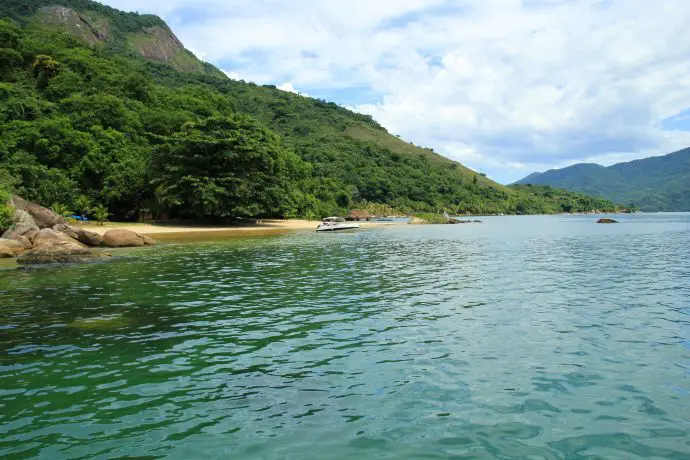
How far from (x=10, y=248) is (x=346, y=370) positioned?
34.4 meters

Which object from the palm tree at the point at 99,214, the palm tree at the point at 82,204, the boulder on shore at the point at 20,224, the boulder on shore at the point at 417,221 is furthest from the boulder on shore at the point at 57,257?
the boulder on shore at the point at 417,221

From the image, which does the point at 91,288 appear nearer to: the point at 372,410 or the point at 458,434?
the point at 372,410

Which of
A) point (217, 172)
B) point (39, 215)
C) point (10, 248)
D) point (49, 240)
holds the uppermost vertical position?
point (217, 172)

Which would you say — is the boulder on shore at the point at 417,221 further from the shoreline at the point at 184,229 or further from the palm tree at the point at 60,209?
the palm tree at the point at 60,209

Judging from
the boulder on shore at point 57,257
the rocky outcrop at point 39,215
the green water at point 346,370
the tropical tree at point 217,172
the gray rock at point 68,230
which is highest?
the tropical tree at point 217,172

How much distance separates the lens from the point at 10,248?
34219mm

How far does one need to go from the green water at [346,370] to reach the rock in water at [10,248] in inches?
647

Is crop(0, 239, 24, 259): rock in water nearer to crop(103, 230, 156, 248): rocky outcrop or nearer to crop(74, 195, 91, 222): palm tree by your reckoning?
crop(103, 230, 156, 248): rocky outcrop

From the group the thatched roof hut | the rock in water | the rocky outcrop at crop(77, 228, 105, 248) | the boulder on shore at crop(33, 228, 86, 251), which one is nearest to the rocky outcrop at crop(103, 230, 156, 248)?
the rocky outcrop at crop(77, 228, 105, 248)

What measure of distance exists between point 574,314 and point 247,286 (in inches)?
531

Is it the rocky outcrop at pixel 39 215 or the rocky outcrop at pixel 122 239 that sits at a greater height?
the rocky outcrop at pixel 39 215

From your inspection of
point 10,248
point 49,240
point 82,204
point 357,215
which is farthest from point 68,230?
point 357,215

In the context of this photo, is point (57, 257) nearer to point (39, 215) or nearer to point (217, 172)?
point (39, 215)

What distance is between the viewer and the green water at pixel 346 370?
707 cm
